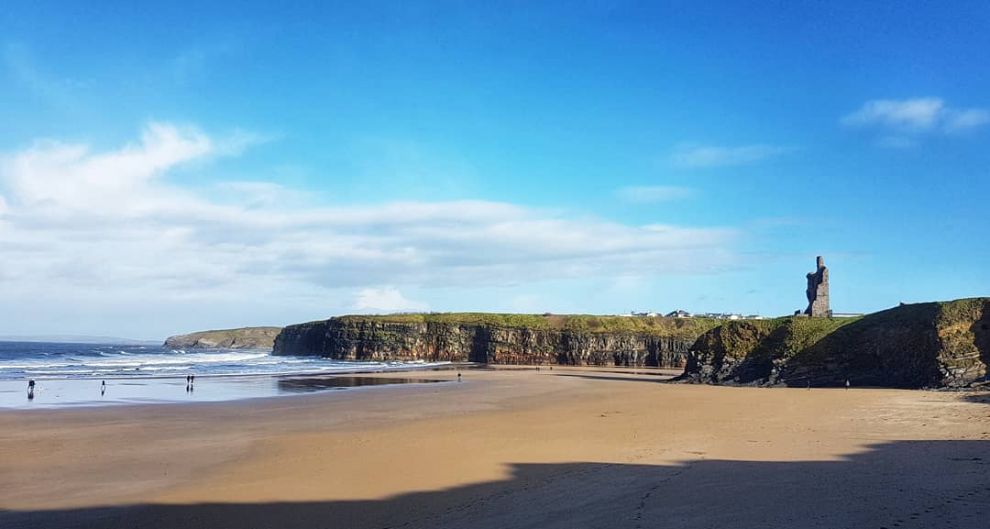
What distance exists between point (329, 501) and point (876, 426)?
15035 millimetres

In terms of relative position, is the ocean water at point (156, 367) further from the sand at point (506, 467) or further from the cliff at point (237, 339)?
the cliff at point (237, 339)

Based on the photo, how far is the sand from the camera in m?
8.85

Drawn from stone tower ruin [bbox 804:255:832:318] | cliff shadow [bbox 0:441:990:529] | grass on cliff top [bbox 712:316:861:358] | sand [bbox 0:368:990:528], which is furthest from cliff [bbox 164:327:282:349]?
cliff shadow [bbox 0:441:990:529]

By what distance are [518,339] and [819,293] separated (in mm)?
40634

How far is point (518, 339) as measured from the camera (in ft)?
304

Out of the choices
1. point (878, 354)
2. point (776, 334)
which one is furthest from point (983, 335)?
point (776, 334)

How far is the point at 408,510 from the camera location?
1021cm

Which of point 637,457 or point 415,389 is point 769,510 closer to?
point 637,457

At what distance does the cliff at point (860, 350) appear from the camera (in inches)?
1342

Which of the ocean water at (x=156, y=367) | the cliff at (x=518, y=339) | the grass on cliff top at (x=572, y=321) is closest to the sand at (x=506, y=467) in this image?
the ocean water at (x=156, y=367)

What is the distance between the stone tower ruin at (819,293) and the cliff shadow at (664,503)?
56.5m

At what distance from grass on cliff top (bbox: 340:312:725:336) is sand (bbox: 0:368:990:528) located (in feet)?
222

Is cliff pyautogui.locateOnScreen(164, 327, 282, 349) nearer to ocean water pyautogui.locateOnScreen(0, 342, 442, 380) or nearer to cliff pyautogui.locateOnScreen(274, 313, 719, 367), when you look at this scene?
cliff pyautogui.locateOnScreen(274, 313, 719, 367)

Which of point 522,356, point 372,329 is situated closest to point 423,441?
point 522,356
